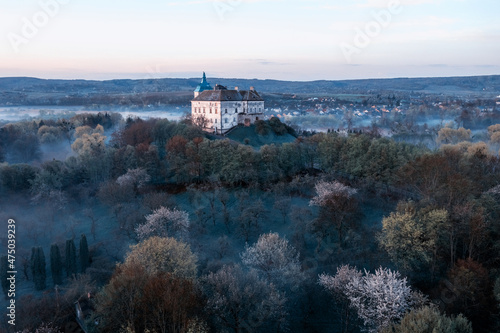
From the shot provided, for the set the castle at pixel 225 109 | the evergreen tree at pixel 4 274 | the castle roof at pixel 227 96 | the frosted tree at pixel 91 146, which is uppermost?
the castle roof at pixel 227 96

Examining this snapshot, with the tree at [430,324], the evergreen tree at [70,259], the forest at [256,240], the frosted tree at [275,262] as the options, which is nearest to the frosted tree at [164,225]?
the forest at [256,240]

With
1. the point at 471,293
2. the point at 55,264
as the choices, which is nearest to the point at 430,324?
the point at 471,293

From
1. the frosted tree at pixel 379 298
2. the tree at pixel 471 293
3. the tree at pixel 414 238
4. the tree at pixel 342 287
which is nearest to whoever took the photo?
the frosted tree at pixel 379 298

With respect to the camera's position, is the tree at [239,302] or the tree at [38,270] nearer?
the tree at [239,302]

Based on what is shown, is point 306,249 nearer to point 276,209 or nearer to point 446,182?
point 276,209

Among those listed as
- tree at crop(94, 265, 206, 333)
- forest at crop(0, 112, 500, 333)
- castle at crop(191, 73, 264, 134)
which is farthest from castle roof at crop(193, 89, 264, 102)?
tree at crop(94, 265, 206, 333)

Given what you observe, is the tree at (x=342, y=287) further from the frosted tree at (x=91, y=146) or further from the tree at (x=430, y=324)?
the frosted tree at (x=91, y=146)

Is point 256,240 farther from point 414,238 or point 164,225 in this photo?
point 414,238
